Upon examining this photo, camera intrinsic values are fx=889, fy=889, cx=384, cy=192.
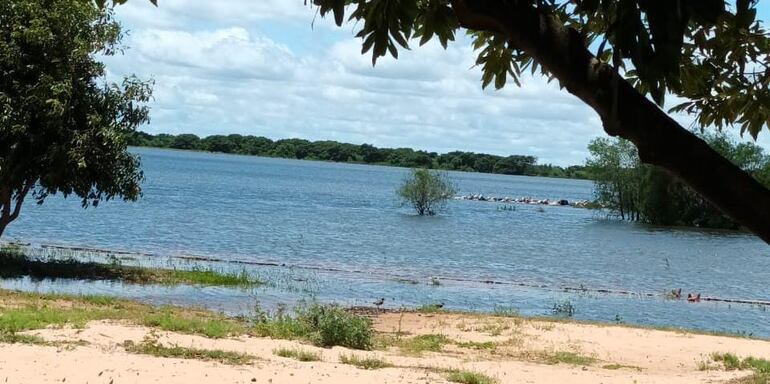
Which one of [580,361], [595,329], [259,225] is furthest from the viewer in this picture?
[259,225]

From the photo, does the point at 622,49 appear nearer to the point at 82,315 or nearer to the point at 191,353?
the point at 191,353

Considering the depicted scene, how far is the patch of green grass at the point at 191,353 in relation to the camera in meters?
10.3

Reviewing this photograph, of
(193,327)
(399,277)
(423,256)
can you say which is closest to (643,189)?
(423,256)

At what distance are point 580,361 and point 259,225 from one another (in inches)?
1633

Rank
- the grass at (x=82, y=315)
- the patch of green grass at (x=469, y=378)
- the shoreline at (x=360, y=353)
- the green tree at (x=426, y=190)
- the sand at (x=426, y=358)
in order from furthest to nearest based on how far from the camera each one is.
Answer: the green tree at (x=426, y=190) < the grass at (x=82, y=315) < the patch of green grass at (x=469, y=378) < the shoreline at (x=360, y=353) < the sand at (x=426, y=358)

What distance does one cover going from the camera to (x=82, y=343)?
1066 centimetres

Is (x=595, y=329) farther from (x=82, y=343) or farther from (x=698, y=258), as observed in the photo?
(x=698, y=258)

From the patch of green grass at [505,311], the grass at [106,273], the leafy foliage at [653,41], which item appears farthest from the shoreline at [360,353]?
the leafy foliage at [653,41]

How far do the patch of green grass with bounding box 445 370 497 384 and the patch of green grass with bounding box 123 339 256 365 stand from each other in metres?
2.34

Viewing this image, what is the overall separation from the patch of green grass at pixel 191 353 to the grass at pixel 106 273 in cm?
1296

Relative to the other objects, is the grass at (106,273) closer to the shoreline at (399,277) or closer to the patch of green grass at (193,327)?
the shoreline at (399,277)

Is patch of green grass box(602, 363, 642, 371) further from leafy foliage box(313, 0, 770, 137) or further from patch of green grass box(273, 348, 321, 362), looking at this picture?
leafy foliage box(313, 0, 770, 137)

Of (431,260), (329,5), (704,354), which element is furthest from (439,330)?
(431,260)

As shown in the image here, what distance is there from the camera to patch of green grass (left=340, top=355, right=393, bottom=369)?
35.0 ft
